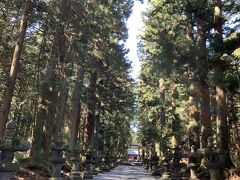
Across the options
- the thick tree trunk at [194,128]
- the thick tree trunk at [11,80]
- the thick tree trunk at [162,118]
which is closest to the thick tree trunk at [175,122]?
the thick tree trunk at [162,118]

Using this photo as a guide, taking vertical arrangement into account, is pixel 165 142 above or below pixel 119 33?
below

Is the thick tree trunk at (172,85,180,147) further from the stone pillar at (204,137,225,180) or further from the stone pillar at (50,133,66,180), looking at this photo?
the stone pillar at (50,133,66,180)

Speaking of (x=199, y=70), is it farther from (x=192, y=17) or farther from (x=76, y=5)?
(x=76, y=5)

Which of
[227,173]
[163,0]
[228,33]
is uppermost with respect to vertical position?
[163,0]

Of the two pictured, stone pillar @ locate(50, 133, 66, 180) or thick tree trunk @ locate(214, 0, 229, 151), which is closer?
stone pillar @ locate(50, 133, 66, 180)

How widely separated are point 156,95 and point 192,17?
2011 centimetres

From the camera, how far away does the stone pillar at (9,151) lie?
9148 millimetres

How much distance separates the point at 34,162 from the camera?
16.7 m

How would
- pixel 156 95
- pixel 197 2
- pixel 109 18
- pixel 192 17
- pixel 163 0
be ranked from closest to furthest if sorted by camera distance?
pixel 197 2
pixel 192 17
pixel 163 0
pixel 109 18
pixel 156 95

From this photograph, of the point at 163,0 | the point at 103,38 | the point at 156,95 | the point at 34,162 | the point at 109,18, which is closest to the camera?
the point at 34,162

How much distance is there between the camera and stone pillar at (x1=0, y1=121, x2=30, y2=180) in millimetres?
9148

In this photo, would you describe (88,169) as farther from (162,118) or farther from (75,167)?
(162,118)

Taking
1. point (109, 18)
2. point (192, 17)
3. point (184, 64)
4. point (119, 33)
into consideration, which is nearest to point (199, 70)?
point (184, 64)

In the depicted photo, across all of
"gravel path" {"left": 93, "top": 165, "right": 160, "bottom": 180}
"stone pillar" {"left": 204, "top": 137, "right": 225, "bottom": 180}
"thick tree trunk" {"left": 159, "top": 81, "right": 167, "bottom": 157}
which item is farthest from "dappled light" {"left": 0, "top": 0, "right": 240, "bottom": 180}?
"thick tree trunk" {"left": 159, "top": 81, "right": 167, "bottom": 157}
